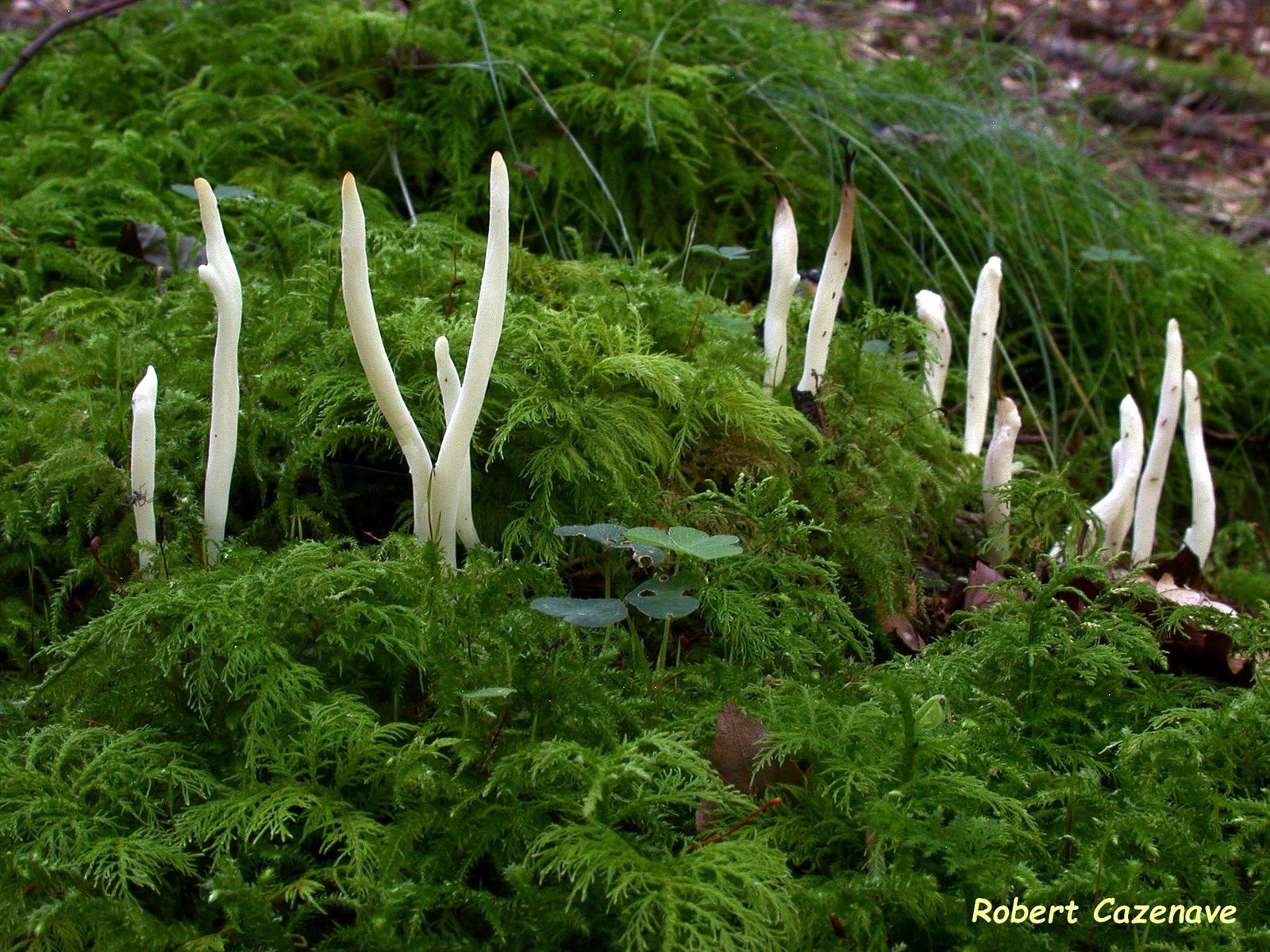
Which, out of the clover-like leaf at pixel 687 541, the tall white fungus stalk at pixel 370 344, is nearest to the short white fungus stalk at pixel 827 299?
the clover-like leaf at pixel 687 541

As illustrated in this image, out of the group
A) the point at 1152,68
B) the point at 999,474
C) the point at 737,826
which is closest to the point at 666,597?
the point at 737,826

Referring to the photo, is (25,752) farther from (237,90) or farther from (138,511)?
(237,90)

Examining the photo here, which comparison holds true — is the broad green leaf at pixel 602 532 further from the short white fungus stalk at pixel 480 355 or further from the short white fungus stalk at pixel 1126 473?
the short white fungus stalk at pixel 1126 473

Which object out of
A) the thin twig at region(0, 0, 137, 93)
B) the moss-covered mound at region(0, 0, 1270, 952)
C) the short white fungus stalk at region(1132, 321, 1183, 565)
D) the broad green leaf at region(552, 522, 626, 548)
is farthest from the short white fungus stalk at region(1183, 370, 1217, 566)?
the thin twig at region(0, 0, 137, 93)

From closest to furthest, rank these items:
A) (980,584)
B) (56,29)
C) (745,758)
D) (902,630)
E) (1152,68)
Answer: (745,758) < (902,630) < (980,584) < (56,29) < (1152,68)

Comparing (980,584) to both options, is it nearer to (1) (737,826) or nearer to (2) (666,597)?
(2) (666,597)
